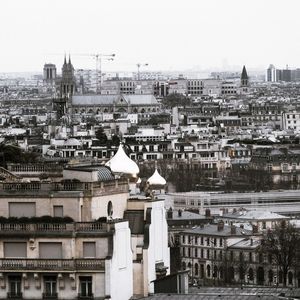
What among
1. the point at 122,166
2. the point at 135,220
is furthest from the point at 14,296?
the point at 122,166

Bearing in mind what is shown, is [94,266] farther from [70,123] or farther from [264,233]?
[70,123]

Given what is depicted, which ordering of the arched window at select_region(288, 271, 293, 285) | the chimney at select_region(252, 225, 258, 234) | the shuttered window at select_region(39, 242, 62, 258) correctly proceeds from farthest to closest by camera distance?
the chimney at select_region(252, 225, 258, 234) → the arched window at select_region(288, 271, 293, 285) → the shuttered window at select_region(39, 242, 62, 258)

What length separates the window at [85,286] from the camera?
32344mm

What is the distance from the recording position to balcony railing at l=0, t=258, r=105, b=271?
3231 cm

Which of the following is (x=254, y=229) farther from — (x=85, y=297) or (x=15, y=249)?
(x=85, y=297)

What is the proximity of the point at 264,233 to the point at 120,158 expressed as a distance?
35754mm

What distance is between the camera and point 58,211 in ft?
108

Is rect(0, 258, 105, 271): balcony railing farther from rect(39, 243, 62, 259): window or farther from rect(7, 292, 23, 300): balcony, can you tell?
rect(7, 292, 23, 300): balcony

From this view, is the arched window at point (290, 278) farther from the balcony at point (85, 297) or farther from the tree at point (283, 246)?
the balcony at point (85, 297)

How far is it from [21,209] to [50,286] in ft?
4.38

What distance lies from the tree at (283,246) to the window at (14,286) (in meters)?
24.5

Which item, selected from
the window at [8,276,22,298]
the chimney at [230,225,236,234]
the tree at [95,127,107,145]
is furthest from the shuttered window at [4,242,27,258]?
the tree at [95,127,107,145]

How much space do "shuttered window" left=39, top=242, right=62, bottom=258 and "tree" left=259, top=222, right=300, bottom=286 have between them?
962 inches

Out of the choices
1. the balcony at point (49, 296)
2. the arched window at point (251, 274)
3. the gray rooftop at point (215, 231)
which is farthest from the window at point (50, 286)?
the gray rooftop at point (215, 231)
